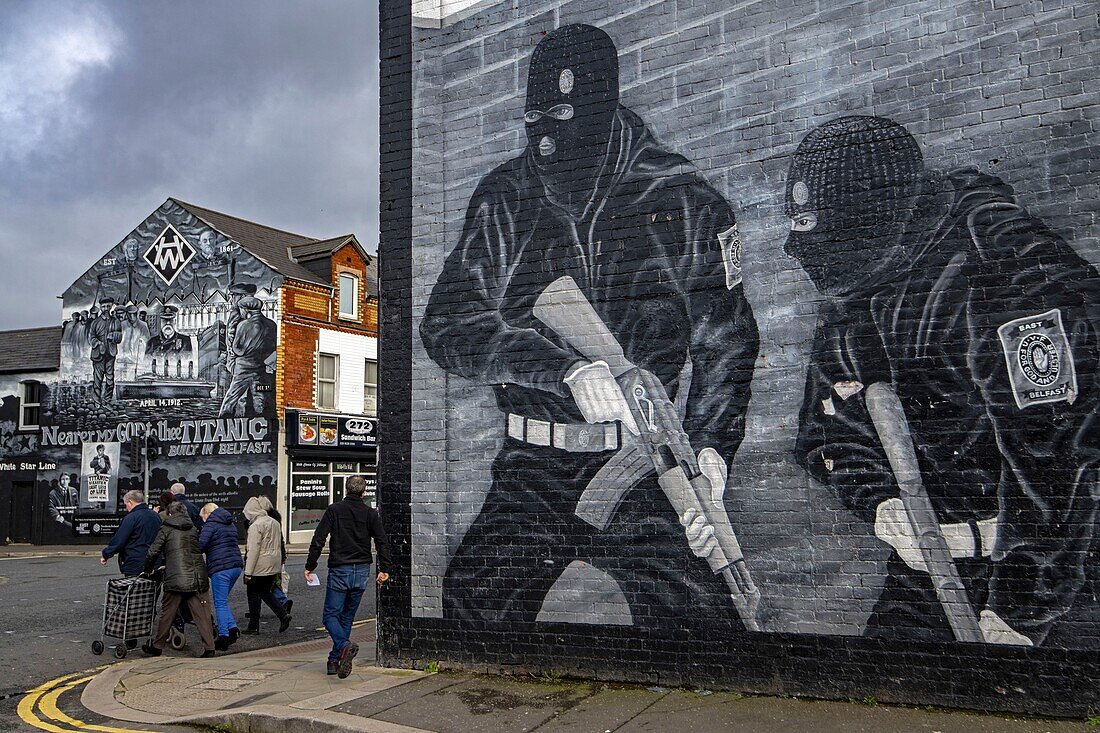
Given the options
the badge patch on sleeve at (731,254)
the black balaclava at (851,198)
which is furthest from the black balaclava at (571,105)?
the black balaclava at (851,198)

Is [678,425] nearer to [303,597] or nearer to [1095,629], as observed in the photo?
[1095,629]

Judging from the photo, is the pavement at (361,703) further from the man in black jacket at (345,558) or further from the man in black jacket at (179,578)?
the man in black jacket at (345,558)

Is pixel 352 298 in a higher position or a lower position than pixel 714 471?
higher

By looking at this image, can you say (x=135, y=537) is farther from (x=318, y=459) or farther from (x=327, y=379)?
(x=327, y=379)

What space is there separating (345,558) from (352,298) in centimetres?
2442

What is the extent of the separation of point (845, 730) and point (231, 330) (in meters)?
25.9

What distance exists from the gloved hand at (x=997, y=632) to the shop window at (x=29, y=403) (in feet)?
107

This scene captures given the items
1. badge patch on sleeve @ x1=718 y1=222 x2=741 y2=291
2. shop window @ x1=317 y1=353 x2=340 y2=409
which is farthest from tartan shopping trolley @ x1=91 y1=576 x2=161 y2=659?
shop window @ x1=317 y1=353 x2=340 y2=409

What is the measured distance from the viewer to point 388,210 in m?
8.97

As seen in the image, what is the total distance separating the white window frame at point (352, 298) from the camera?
3103cm

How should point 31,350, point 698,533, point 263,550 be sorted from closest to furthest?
point 698,533, point 263,550, point 31,350

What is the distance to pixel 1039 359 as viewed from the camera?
6.52 m

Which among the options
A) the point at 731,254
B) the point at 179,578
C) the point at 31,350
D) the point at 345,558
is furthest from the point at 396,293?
the point at 31,350

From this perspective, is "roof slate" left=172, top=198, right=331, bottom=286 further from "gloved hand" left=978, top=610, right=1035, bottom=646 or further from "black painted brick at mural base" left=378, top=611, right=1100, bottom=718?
"gloved hand" left=978, top=610, right=1035, bottom=646
